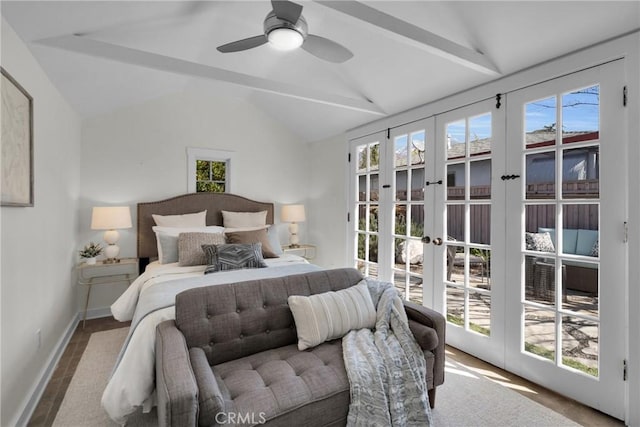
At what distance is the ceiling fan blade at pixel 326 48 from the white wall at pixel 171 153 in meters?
2.73

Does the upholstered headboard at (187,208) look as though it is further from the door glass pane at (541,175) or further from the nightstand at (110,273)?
the door glass pane at (541,175)

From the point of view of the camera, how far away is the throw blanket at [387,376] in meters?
1.55

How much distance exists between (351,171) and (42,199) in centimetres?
319

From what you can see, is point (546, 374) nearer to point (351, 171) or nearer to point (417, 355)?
point (417, 355)

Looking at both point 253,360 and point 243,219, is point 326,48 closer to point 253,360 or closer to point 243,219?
point 253,360

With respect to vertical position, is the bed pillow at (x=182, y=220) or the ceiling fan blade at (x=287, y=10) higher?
the ceiling fan blade at (x=287, y=10)

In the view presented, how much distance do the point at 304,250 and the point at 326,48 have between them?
3.18 metres

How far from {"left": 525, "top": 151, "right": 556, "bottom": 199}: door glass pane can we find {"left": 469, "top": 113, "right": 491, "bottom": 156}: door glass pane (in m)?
0.37

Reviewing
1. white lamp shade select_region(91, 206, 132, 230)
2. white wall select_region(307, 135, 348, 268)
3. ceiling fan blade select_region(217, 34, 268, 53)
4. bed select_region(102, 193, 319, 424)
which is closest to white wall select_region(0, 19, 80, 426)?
white lamp shade select_region(91, 206, 132, 230)

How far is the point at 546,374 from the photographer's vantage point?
226 cm

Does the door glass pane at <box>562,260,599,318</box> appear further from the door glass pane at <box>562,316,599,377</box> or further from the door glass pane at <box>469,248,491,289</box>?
the door glass pane at <box>469,248,491,289</box>

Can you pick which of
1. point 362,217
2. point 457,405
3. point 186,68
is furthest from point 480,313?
point 186,68

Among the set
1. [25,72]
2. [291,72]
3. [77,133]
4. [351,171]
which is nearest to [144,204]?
[77,133]

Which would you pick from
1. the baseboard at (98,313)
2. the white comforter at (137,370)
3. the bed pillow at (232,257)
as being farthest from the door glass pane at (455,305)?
the baseboard at (98,313)
